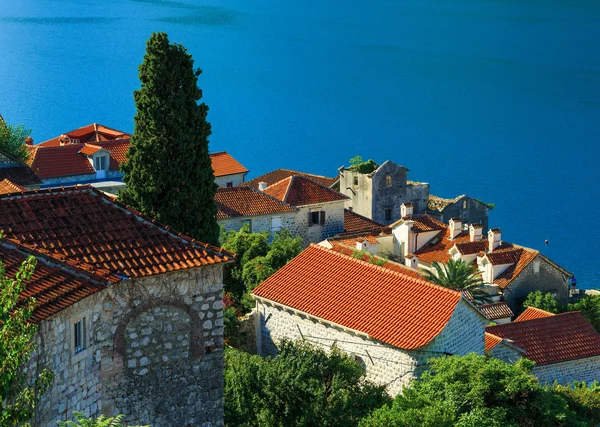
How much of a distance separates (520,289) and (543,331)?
34.7 ft

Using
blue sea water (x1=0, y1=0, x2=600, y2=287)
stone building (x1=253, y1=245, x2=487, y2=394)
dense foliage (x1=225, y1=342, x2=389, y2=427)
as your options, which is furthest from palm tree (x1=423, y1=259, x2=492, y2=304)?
blue sea water (x1=0, y1=0, x2=600, y2=287)

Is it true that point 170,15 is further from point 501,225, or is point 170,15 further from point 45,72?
point 501,225

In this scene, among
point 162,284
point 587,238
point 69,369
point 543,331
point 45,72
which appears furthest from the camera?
point 45,72

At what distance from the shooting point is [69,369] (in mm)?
12727

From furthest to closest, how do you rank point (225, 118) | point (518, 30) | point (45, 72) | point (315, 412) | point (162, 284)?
1. point (518, 30)
2. point (45, 72)
3. point (225, 118)
4. point (315, 412)
5. point (162, 284)

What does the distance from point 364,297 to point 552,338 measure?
747cm

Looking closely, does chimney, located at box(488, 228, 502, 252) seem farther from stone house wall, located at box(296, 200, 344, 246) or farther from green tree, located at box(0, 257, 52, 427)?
green tree, located at box(0, 257, 52, 427)

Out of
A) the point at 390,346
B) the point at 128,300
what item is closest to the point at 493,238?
the point at 390,346

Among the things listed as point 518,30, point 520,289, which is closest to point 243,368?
point 520,289

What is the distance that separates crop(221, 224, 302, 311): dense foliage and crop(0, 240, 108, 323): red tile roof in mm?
14707

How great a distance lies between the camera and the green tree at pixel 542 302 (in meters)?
38.9

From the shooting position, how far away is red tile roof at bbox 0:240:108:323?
1212cm

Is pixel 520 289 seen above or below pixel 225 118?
below

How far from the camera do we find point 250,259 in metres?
34.4
